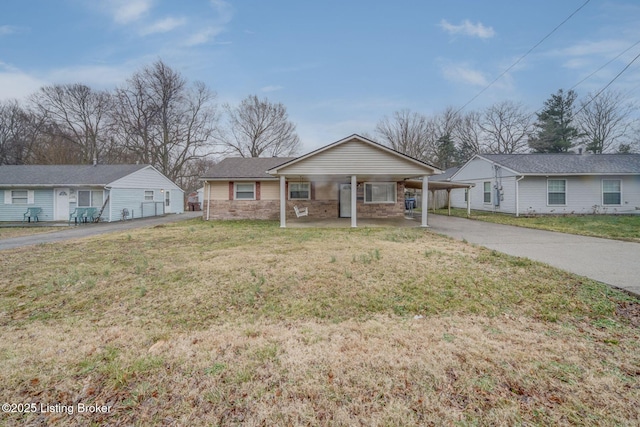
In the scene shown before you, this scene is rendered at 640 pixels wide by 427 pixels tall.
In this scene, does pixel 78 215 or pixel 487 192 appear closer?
pixel 78 215

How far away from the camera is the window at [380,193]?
15523mm

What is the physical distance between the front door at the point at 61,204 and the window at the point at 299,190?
1436cm

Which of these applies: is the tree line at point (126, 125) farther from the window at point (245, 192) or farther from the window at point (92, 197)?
the window at point (245, 192)

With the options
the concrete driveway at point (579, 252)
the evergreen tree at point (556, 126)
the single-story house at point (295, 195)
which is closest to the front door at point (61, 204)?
the single-story house at point (295, 195)

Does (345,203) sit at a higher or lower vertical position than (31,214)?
higher

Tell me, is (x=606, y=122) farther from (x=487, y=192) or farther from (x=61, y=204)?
(x=61, y=204)

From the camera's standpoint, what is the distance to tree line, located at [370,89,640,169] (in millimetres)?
29078

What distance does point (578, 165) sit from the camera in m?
17.1

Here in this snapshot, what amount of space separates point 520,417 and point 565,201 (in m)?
20.4

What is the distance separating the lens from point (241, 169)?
1692 cm

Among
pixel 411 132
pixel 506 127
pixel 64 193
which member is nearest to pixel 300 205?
pixel 64 193

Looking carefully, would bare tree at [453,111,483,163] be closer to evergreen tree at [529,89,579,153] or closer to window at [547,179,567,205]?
evergreen tree at [529,89,579,153]

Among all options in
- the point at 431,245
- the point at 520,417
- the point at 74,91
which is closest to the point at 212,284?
the point at 520,417

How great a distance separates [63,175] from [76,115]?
47.6 feet
